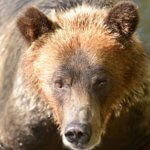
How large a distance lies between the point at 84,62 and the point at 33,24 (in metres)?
0.57

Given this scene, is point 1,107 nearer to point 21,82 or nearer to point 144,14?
point 21,82

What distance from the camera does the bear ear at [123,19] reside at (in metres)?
7.52

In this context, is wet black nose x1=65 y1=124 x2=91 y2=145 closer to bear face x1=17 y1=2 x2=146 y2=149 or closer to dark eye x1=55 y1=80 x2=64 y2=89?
bear face x1=17 y1=2 x2=146 y2=149

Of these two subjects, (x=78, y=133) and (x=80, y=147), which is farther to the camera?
(x=80, y=147)

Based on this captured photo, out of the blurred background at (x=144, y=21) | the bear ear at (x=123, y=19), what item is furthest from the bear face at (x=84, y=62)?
the blurred background at (x=144, y=21)

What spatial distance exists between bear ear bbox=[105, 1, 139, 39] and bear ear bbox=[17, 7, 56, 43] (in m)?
0.53

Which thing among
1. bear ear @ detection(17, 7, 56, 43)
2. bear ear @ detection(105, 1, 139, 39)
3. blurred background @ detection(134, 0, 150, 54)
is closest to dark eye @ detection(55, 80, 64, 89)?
bear ear @ detection(17, 7, 56, 43)

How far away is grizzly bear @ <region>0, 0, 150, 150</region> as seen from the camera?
7480mm

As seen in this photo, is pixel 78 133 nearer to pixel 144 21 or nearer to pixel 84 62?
pixel 84 62

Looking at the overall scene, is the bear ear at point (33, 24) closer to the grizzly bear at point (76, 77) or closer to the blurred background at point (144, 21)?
the grizzly bear at point (76, 77)

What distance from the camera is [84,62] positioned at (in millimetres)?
7520

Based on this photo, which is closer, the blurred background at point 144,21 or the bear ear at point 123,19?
the bear ear at point 123,19

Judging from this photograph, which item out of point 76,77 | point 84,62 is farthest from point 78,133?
point 84,62

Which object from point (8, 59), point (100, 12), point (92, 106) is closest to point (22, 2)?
point (8, 59)
